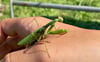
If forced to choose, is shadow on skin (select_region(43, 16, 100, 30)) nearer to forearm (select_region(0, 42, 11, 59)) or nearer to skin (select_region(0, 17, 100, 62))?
forearm (select_region(0, 42, 11, 59))

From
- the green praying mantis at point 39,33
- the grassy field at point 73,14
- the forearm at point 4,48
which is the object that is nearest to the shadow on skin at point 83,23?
the grassy field at point 73,14

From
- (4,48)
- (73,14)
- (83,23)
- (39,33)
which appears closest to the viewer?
(39,33)

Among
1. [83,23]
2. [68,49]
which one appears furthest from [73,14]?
[68,49]

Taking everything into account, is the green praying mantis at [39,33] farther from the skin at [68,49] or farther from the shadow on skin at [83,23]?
the shadow on skin at [83,23]

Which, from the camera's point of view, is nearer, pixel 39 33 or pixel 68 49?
pixel 68 49

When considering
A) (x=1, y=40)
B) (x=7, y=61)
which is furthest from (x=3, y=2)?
(x=7, y=61)

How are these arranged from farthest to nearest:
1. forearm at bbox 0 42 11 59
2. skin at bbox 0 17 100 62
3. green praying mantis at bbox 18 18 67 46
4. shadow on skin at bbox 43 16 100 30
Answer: shadow on skin at bbox 43 16 100 30 → forearm at bbox 0 42 11 59 → green praying mantis at bbox 18 18 67 46 → skin at bbox 0 17 100 62

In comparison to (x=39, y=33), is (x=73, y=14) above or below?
below

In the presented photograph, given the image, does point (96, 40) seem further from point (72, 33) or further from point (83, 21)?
point (83, 21)

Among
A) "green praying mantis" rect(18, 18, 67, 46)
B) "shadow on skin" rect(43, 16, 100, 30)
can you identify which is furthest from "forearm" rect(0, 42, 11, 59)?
"shadow on skin" rect(43, 16, 100, 30)

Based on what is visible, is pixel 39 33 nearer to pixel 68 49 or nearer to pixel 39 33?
pixel 39 33

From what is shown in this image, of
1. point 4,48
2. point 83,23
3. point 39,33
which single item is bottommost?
point 83,23
